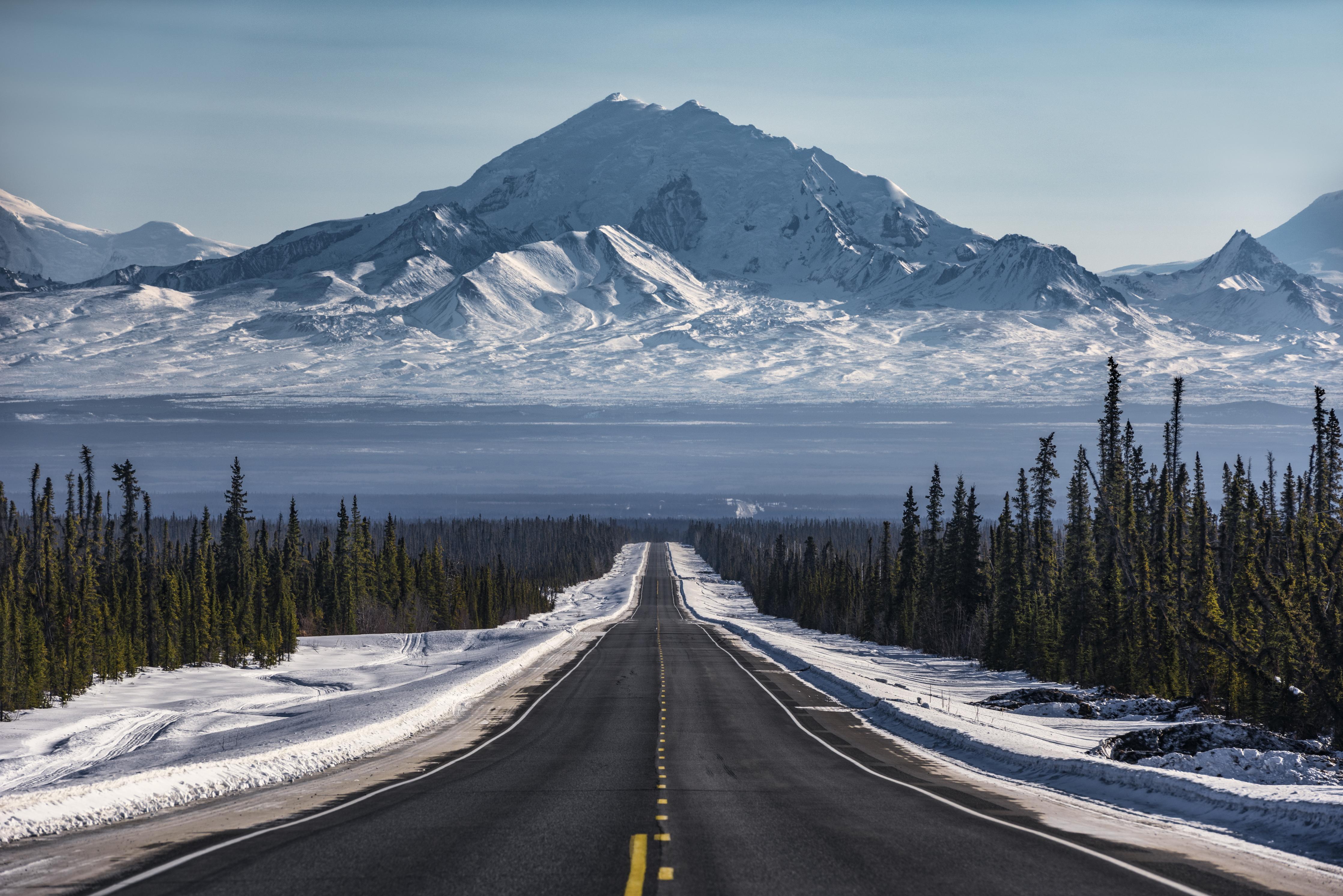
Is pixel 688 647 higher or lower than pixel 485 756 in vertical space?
lower

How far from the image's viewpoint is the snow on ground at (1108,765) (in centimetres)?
1602

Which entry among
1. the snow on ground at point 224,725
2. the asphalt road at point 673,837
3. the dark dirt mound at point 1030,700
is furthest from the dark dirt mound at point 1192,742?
the snow on ground at point 224,725

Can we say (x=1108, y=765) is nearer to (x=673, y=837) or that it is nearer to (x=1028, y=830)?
(x=1028, y=830)

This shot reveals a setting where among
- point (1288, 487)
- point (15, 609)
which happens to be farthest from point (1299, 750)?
point (1288, 487)

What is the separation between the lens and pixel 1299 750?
27.4 m

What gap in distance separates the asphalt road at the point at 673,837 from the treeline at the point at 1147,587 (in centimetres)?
1292

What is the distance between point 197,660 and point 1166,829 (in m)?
A: 79.8

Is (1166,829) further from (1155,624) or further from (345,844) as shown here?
(1155,624)

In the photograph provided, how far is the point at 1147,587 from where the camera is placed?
58469 mm

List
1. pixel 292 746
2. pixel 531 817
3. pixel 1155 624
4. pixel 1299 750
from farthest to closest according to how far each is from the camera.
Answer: pixel 1155 624
pixel 1299 750
pixel 292 746
pixel 531 817

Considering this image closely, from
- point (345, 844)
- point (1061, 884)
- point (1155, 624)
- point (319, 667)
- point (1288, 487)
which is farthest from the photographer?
point (1288, 487)

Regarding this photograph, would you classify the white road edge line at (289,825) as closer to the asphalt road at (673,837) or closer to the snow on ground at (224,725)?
the asphalt road at (673,837)

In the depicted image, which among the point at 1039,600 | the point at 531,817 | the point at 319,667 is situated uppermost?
the point at 531,817

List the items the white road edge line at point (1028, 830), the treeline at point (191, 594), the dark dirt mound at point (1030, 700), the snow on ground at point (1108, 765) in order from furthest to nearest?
the treeline at point (191, 594)
the dark dirt mound at point (1030, 700)
the snow on ground at point (1108, 765)
the white road edge line at point (1028, 830)
